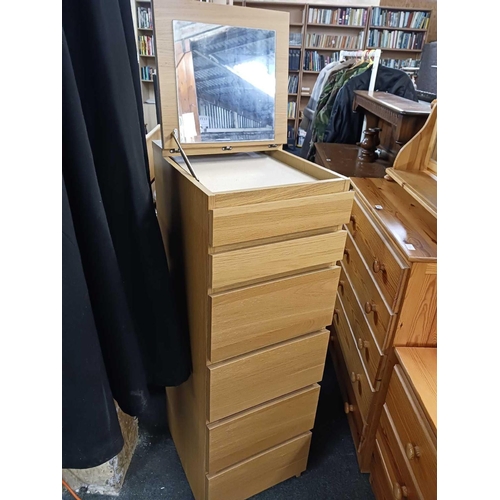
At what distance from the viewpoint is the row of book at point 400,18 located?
4.26 meters

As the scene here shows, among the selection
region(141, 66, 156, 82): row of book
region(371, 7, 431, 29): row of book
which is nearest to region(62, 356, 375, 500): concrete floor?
region(141, 66, 156, 82): row of book

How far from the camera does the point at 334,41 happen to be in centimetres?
448

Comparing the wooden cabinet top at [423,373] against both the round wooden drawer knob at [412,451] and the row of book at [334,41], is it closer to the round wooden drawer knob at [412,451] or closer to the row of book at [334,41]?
the round wooden drawer knob at [412,451]

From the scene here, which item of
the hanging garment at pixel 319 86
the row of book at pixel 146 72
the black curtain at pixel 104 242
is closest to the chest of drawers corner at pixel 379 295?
the black curtain at pixel 104 242

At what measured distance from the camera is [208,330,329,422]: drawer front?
89 centimetres

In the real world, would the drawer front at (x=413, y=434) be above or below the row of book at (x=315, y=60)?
below

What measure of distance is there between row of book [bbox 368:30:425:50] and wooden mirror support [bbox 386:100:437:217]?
3.69m

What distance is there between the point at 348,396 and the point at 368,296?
1.45 feet

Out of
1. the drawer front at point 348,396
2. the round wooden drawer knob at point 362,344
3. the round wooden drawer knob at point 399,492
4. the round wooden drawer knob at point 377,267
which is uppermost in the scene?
the round wooden drawer knob at point 377,267

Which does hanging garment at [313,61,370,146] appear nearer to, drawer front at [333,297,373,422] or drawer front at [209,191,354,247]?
drawer front at [333,297,373,422]

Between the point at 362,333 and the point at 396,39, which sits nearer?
the point at 362,333

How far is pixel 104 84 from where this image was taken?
66 cm

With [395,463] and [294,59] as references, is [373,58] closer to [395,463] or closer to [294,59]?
[395,463]

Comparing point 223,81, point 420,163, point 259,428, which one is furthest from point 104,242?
point 420,163
